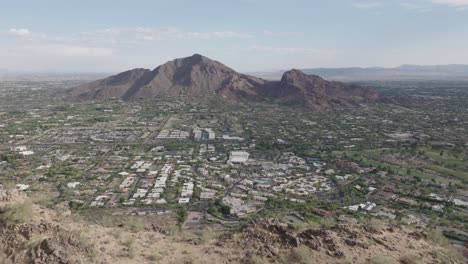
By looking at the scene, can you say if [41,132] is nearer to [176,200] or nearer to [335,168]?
[176,200]

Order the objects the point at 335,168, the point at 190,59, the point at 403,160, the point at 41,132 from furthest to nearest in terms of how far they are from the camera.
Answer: the point at 190,59 → the point at 41,132 → the point at 403,160 → the point at 335,168

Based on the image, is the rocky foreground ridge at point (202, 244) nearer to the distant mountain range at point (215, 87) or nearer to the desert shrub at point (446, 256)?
the desert shrub at point (446, 256)

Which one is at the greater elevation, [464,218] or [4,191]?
[4,191]

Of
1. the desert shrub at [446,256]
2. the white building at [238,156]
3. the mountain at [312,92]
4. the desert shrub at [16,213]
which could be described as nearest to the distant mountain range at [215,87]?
the mountain at [312,92]

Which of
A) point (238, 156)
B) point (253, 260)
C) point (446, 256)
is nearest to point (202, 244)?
A: point (253, 260)

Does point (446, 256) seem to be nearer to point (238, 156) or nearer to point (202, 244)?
point (202, 244)

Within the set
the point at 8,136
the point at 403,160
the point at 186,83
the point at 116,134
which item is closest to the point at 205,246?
the point at 403,160
